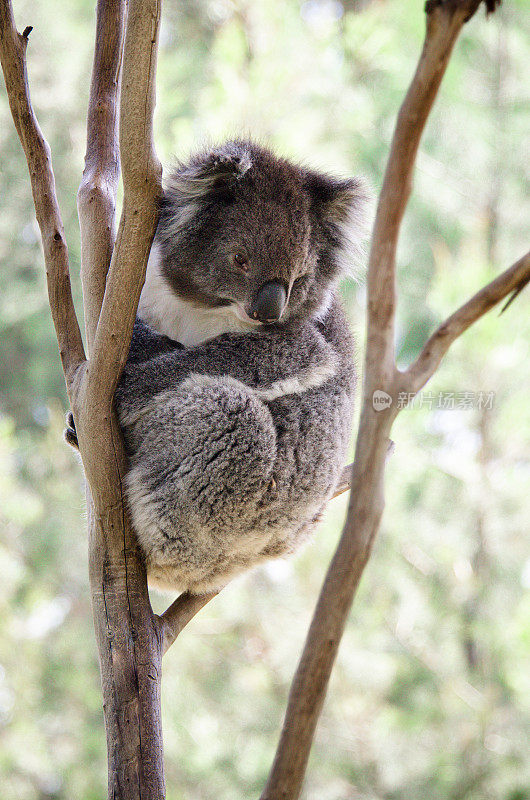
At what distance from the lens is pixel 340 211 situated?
219cm

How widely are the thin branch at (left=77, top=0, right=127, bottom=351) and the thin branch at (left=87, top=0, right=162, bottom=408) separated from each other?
0.16 meters

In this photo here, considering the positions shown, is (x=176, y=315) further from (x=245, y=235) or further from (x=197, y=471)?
(x=197, y=471)

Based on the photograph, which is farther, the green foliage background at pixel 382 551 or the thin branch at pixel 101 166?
the green foliage background at pixel 382 551

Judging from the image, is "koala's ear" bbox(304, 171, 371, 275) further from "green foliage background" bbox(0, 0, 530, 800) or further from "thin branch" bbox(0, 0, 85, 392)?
"green foliage background" bbox(0, 0, 530, 800)

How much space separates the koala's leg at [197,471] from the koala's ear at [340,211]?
0.59 meters

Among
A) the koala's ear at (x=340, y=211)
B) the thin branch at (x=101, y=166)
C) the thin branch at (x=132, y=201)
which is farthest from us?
the koala's ear at (x=340, y=211)

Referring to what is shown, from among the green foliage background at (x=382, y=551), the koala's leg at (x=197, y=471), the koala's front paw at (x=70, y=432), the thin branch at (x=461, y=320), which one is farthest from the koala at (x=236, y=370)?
the green foliage background at (x=382, y=551)

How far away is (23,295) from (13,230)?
593 mm

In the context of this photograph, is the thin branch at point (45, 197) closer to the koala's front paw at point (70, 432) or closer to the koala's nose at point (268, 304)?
the koala's front paw at point (70, 432)

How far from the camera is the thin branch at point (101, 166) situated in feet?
5.78

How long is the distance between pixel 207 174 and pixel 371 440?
1.18m

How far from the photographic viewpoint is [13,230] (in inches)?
271

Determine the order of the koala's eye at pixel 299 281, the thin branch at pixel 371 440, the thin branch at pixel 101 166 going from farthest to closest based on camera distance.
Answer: the koala's eye at pixel 299 281, the thin branch at pixel 101 166, the thin branch at pixel 371 440

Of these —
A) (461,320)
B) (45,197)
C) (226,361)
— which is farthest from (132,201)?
(461,320)
